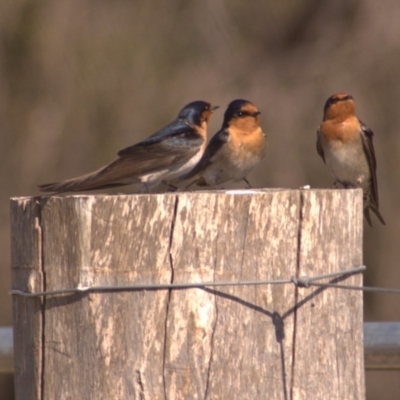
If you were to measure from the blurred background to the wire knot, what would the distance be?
23.6 feet

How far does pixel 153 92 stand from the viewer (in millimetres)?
10289

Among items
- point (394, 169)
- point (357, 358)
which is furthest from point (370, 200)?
point (357, 358)

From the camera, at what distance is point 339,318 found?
9.35 feet

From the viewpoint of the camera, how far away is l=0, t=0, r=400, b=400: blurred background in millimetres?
10070

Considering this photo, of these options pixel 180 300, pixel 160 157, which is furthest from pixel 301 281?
pixel 160 157

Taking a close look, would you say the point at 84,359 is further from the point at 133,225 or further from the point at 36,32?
the point at 36,32

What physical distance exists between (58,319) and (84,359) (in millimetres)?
122

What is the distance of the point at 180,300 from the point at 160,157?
2584 mm

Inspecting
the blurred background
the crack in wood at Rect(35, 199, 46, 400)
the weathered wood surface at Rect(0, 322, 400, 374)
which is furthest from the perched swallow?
the crack in wood at Rect(35, 199, 46, 400)

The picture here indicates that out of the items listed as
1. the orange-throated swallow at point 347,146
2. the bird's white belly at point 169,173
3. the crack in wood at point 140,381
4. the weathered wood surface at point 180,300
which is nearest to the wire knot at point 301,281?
the weathered wood surface at point 180,300

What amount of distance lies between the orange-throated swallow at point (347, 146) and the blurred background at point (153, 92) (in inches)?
121

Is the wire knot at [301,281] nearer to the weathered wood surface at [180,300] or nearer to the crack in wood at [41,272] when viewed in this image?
the weathered wood surface at [180,300]

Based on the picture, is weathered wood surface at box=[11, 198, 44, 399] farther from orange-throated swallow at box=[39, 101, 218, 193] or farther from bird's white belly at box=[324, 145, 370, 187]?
bird's white belly at box=[324, 145, 370, 187]

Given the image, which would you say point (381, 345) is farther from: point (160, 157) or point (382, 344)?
point (160, 157)
